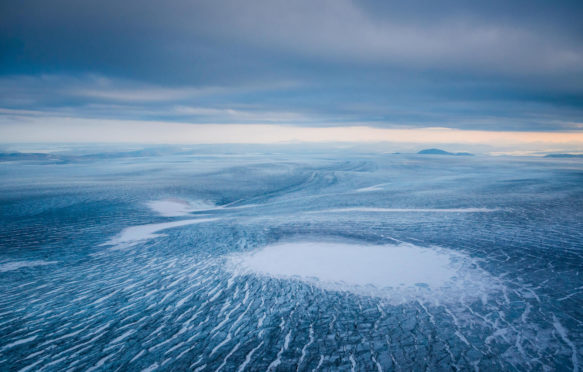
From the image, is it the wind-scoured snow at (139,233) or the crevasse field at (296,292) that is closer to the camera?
the crevasse field at (296,292)

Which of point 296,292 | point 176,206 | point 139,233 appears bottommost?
point 176,206

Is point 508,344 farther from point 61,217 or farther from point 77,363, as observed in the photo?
point 61,217

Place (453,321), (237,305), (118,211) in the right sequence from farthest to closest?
(118,211)
(237,305)
(453,321)

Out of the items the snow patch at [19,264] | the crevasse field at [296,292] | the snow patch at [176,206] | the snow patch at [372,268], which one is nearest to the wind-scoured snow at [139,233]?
the crevasse field at [296,292]

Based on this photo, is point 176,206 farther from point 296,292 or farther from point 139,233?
point 296,292

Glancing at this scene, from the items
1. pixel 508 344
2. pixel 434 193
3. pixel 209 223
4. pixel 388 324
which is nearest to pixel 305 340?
pixel 388 324

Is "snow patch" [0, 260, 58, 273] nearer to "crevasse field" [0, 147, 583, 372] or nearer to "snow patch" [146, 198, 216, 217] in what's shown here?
"crevasse field" [0, 147, 583, 372]

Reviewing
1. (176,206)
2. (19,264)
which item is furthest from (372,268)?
(176,206)

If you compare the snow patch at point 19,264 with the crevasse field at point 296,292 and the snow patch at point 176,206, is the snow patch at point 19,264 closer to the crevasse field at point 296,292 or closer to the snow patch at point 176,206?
the crevasse field at point 296,292
